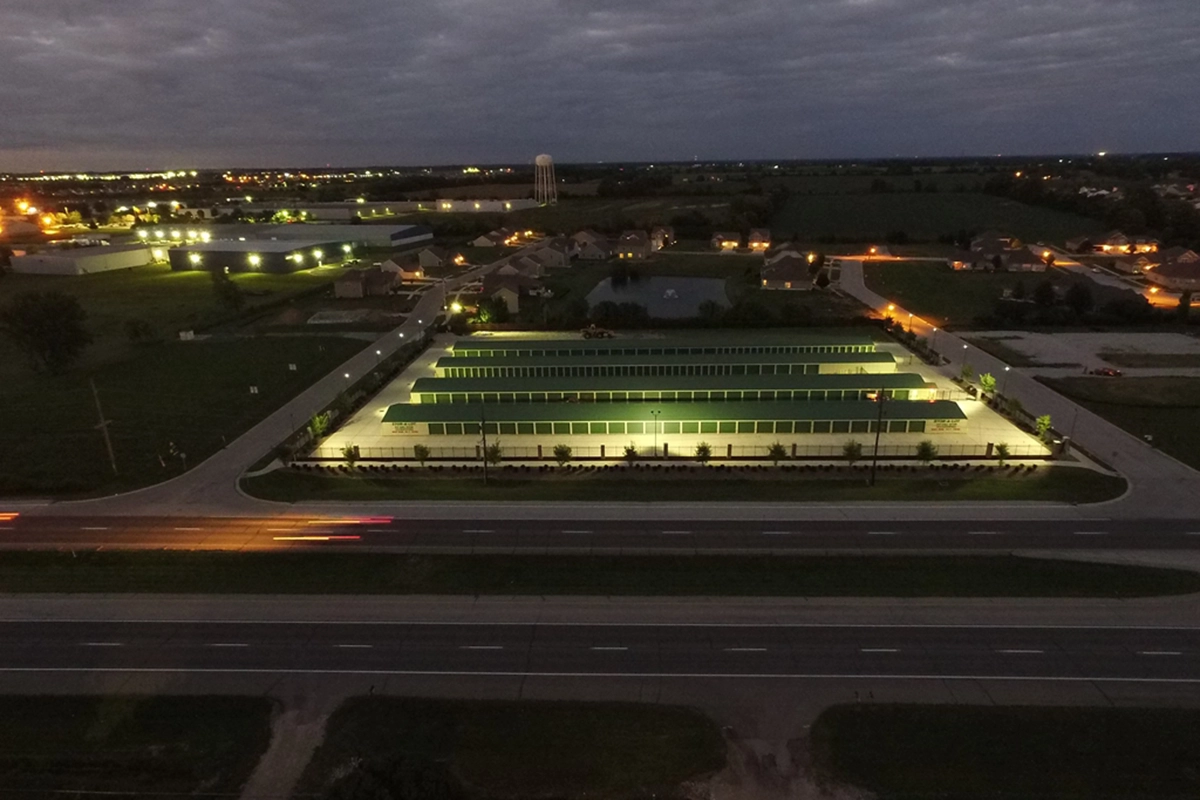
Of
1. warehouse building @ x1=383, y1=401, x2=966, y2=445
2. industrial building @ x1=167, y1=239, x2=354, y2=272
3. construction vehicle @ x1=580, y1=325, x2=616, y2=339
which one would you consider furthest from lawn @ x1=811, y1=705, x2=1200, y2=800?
industrial building @ x1=167, y1=239, x2=354, y2=272

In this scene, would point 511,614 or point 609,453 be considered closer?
point 511,614

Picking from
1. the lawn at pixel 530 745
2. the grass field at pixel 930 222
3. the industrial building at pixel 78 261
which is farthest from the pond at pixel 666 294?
the industrial building at pixel 78 261

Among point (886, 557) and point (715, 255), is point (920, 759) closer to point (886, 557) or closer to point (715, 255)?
point (886, 557)

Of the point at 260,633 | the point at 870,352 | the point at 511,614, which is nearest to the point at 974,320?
the point at 870,352

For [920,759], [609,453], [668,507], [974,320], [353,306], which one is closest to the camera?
[920,759]

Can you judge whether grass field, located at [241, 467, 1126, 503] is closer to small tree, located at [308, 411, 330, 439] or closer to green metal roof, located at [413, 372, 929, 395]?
small tree, located at [308, 411, 330, 439]

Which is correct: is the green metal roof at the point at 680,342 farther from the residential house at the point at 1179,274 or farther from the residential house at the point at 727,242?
the residential house at the point at 727,242
